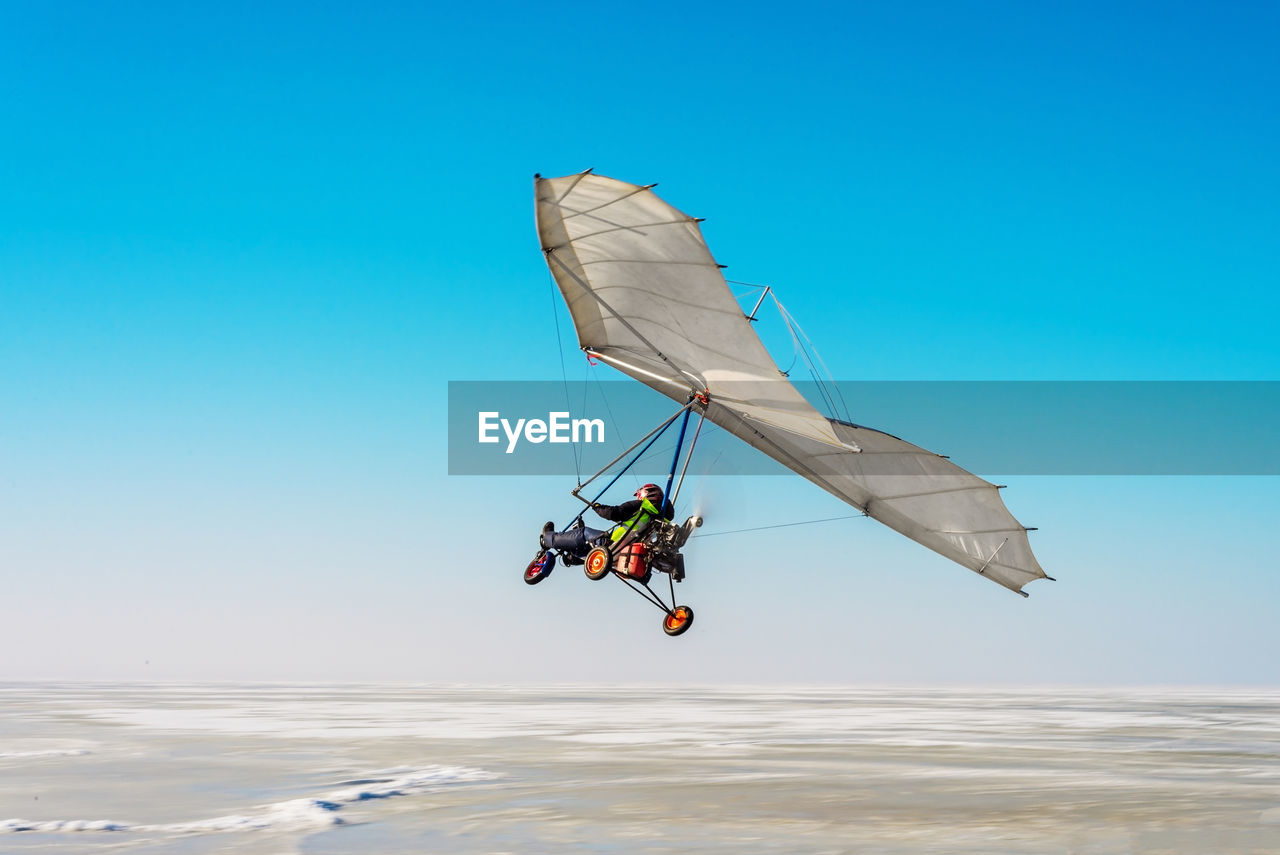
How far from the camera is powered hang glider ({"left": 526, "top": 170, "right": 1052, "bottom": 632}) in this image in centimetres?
2098

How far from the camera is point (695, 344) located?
882 inches

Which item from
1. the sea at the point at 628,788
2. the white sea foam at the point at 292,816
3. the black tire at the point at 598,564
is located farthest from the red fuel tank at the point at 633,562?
the white sea foam at the point at 292,816

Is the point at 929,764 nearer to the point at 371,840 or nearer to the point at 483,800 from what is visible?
the point at 483,800

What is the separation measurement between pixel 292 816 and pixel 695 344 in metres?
11.0

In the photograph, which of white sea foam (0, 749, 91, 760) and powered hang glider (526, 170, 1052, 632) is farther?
white sea foam (0, 749, 91, 760)

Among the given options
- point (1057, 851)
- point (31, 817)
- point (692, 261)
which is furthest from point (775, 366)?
point (31, 817)

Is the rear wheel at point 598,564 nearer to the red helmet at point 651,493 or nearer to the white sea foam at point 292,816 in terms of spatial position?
the red helmet at point 651,493

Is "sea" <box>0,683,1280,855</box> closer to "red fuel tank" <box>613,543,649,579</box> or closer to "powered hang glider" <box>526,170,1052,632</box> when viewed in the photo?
"red fuel tank" <box>613,543,649,579</box>

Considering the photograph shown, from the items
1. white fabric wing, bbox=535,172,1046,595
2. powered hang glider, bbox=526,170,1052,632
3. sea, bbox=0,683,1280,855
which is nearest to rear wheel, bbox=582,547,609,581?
powered hang glider, bbox=526,170,1052,632

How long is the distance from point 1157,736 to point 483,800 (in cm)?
2873

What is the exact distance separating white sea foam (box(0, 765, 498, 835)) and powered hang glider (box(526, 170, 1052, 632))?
6911 millimetres

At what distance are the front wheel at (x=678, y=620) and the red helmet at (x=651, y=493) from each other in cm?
196

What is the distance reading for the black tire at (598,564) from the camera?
21.3 metres

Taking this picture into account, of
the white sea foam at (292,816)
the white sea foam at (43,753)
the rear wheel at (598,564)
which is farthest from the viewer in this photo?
the white sea foam at (43,753)
